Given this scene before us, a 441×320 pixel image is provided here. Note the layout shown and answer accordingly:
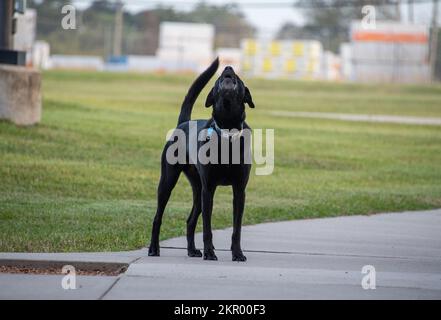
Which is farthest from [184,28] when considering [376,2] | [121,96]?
[121,96]

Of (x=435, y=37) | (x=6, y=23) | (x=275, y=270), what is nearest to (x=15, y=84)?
(x=6, y=23)

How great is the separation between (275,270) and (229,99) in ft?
4.39

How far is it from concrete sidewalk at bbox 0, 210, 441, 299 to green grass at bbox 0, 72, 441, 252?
847 millimetres

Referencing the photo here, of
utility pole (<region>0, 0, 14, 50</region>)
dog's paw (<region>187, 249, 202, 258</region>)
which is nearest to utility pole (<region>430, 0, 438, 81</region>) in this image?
utility pole (<region>0, 0, 14, 50</region>)

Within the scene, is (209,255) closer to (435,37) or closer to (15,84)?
(15,84)

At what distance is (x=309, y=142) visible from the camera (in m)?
20.6

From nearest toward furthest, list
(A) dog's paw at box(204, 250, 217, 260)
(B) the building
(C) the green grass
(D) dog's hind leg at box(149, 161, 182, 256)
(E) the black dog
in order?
(E) the black dog < (A) dog's paw at box(204, 250, 217, 260) < (D) dog's hind leg at box(149, 161, 182, 256) < (C) the green grass < (B) the building

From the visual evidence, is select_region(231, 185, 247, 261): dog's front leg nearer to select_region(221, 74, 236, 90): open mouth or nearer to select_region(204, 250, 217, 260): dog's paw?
select_region(204, 250, 217, 260): dog's paw

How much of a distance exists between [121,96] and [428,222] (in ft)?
74.9

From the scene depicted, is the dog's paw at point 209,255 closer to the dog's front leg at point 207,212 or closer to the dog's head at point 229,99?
the dog's front leg at point 207,212

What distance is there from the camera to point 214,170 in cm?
812

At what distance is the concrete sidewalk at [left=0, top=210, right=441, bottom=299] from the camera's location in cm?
692

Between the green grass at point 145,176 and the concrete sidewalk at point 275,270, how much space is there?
2.78 ft
